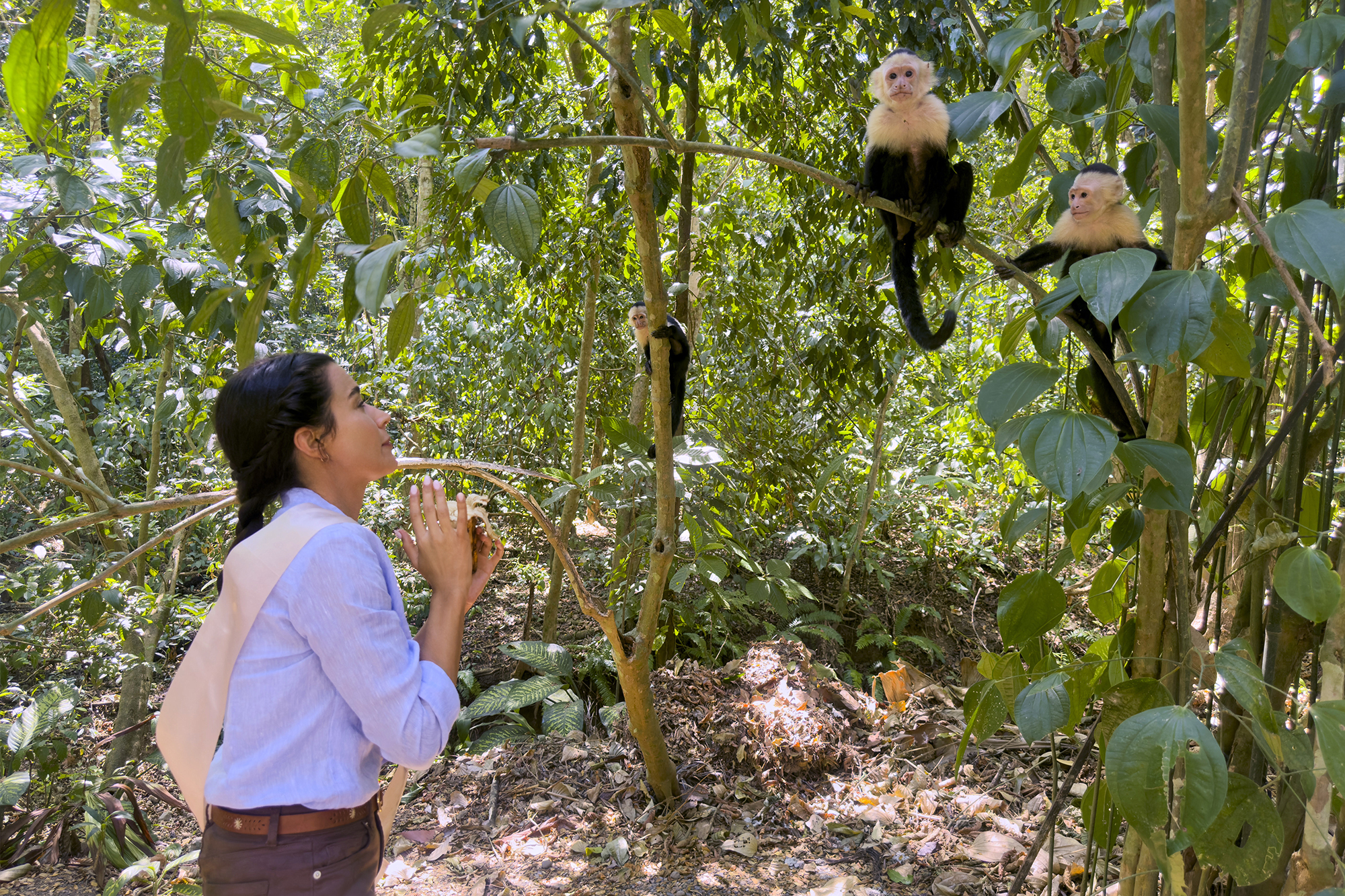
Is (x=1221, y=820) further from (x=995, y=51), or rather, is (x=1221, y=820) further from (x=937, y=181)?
(x=937, y=181)

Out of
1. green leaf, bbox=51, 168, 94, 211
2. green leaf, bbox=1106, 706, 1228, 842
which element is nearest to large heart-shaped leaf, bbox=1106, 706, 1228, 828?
green leaf, bbox=1106, 706, 1228, 842

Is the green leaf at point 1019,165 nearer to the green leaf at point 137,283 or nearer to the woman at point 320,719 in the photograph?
the woman at point 320,719

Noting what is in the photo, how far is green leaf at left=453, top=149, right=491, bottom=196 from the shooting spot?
955mm

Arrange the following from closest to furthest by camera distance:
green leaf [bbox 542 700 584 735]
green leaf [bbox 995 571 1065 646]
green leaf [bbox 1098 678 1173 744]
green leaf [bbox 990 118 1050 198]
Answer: green leaf [bbox 1098 678 1173 744], green leaf [bbox 995 571 1065 646], green leaf [bbox 990 118 1050 198], green leaf [bbox 542 700 584 735]

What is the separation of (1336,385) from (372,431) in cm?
141

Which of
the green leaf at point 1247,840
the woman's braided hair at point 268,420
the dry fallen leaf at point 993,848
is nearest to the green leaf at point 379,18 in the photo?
the woman's braided hair at point 268,420

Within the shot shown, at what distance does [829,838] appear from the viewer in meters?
2.52

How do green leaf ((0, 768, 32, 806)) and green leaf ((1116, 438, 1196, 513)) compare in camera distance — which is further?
green leaf ((0, 768, 32, 806))

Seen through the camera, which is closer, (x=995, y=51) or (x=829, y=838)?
(x=995, y=51)

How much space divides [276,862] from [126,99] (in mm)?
769

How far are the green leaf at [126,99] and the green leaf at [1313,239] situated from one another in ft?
3.42

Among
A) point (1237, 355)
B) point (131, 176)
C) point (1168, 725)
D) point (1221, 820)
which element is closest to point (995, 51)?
point (1237, 355)

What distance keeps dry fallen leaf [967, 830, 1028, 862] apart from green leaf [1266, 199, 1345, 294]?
198 cm

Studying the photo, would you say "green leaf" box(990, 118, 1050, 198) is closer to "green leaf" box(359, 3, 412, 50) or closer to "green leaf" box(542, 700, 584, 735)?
"green leaf" box(359, 3, 412, 50)
